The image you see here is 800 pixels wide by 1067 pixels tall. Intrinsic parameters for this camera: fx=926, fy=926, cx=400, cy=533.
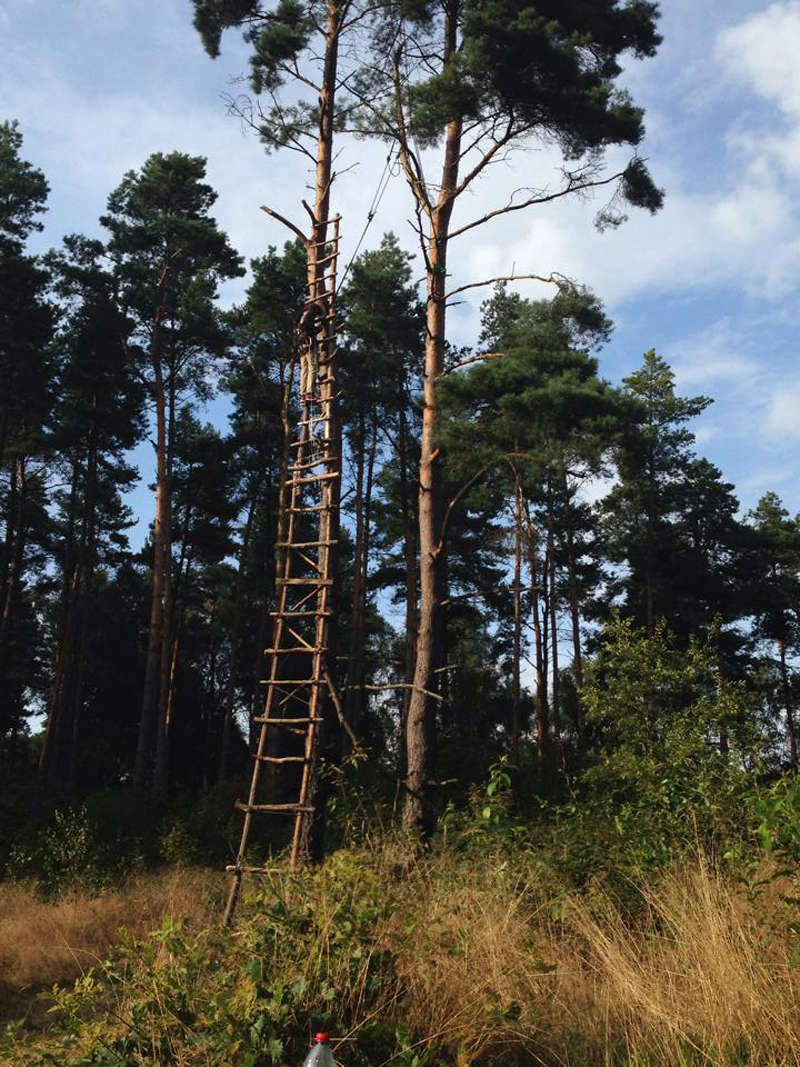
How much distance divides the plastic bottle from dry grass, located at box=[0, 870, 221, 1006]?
382cm

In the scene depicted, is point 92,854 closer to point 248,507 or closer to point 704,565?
point 248,507

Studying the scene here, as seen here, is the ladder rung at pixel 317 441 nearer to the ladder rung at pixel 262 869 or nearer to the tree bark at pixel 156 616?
the ladder rung at pixel 262 869

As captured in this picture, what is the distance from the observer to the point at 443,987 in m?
4.27

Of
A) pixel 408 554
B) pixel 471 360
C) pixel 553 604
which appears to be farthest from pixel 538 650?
pixel 471 360

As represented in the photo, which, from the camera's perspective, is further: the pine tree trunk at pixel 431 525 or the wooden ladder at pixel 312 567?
the pine tree trunk at pixel 431 525

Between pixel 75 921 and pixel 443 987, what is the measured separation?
605 centimetres

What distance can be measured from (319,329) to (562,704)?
23.8 m

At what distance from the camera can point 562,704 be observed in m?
31.0

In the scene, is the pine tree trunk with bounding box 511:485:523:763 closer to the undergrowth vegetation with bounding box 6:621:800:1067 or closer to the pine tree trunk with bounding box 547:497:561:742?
the pine tree trunk with bounding box 547:497:561:742

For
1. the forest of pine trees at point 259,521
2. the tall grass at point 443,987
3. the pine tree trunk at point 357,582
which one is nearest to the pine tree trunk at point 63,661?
the forest of pine trees at point 259,521

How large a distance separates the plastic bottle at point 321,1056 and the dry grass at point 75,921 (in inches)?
150

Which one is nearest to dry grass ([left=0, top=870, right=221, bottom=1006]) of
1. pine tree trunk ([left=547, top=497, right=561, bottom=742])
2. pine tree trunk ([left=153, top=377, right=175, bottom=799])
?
pine tree trunk ([left=153, top=377, right=175, bottom=799])

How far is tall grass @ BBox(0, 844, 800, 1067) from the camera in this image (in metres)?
3.81

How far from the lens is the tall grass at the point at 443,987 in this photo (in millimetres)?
3812
